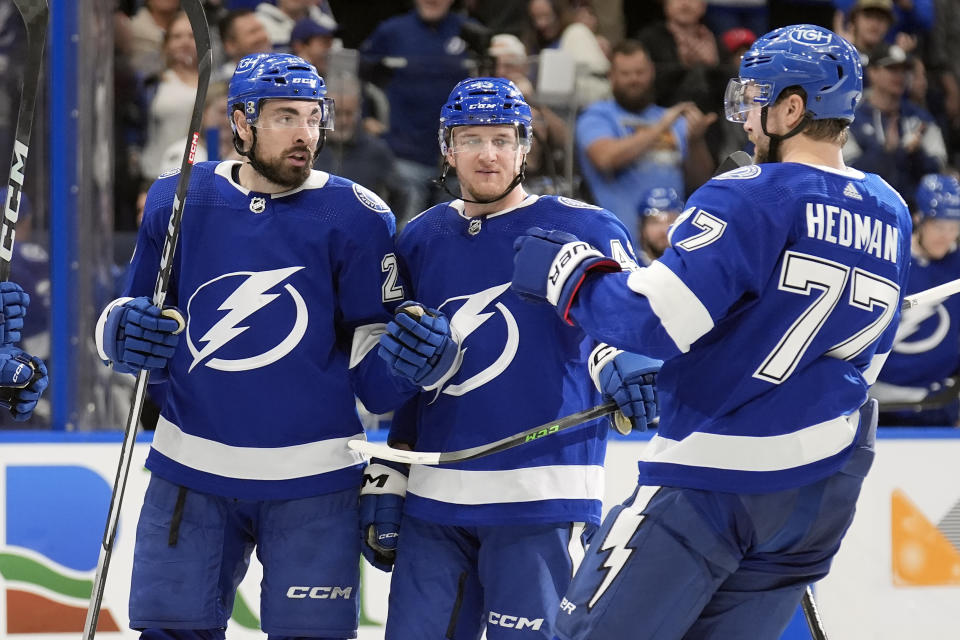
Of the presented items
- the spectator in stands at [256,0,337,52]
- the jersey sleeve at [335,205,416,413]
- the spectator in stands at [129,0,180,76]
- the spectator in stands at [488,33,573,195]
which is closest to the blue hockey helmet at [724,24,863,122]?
the jersey sleeve at [335,205,416,413]

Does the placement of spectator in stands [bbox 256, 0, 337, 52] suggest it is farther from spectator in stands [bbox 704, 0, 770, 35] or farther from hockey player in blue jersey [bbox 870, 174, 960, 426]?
hockey player in blue jersey [bbox 870, 174, 960, 426]

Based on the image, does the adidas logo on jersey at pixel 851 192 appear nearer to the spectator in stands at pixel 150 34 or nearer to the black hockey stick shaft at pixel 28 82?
the black hockey stick shaft at pixel 28 82

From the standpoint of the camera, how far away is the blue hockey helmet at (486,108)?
262cm

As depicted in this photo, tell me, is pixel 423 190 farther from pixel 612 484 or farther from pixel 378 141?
pixel 612 484

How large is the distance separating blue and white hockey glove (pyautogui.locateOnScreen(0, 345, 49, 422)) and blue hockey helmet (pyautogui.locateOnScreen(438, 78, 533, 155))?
3.14 ft

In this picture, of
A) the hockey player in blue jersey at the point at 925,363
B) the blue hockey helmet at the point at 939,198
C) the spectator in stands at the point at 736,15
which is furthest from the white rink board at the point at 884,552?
the spectator in stands at the point at 736,15

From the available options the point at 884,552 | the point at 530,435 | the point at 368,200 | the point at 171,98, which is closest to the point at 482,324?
the point at 530,435

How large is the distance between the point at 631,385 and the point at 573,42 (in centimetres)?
235

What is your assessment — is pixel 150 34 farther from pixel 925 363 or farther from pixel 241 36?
pixel 925 363

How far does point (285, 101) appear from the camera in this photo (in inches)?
102

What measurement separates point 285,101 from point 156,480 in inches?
31.5

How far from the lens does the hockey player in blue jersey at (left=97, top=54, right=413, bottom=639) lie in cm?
253

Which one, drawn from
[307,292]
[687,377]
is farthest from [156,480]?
[687,377]

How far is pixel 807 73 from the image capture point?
2.12 meters
